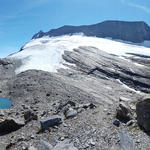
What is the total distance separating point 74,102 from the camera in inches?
832

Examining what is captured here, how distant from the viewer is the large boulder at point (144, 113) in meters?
11.4

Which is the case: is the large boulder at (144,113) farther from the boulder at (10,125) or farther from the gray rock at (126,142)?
the boulder at (10,125)

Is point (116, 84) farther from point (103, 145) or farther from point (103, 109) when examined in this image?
point (103, 145)

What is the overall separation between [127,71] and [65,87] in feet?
110

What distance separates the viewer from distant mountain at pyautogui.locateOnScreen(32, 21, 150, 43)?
16950cm

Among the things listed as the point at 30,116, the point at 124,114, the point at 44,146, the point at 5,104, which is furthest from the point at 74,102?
the point at 5,104

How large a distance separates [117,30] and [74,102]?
536 feet

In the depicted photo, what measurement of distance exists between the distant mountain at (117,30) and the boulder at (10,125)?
16019 centimetres

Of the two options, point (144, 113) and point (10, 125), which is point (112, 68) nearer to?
point (10, 125)

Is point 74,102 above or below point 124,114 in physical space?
below

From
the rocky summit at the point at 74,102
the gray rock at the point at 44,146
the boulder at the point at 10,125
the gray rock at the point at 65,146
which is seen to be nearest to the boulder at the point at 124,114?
the rocky summit at the point at 74,102

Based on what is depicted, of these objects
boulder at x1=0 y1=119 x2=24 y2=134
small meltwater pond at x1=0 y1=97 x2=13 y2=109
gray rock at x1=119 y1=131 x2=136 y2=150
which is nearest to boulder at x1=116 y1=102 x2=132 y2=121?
gray rock at x1=119 y1=131 x2=136 y2=150

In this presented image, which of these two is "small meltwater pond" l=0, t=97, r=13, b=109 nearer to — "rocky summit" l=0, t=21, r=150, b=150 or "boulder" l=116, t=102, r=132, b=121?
"rocky summit" l=0, t=21, r=150, b=150

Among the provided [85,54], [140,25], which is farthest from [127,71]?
[140,25]
